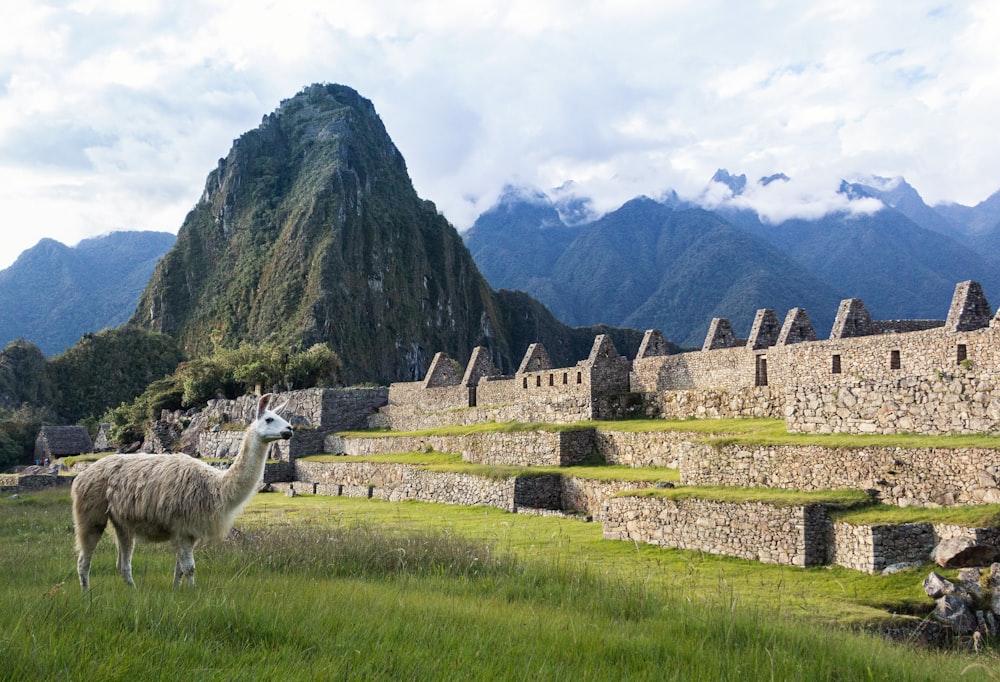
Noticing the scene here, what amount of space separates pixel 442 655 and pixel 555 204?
15392cm

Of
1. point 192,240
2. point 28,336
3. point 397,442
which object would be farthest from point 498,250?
point 397,442

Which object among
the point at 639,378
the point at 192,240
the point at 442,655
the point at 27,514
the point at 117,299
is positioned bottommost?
the point at 27,514

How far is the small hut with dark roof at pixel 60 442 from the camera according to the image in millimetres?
51491

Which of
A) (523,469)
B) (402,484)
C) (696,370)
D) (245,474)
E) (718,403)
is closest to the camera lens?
(245,474)

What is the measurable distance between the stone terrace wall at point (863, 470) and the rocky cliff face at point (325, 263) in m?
115

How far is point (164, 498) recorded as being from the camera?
744cm

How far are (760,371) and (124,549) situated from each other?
633 inches

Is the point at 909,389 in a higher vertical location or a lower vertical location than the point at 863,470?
higher

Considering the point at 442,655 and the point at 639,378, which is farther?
the point at 639,378

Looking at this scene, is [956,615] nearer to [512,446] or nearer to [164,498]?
[164,498]

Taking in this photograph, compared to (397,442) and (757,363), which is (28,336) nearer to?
(397,442)

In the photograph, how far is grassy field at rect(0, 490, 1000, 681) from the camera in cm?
431

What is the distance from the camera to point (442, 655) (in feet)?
15.3

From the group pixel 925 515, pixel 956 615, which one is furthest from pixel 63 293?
pixel 956 615
